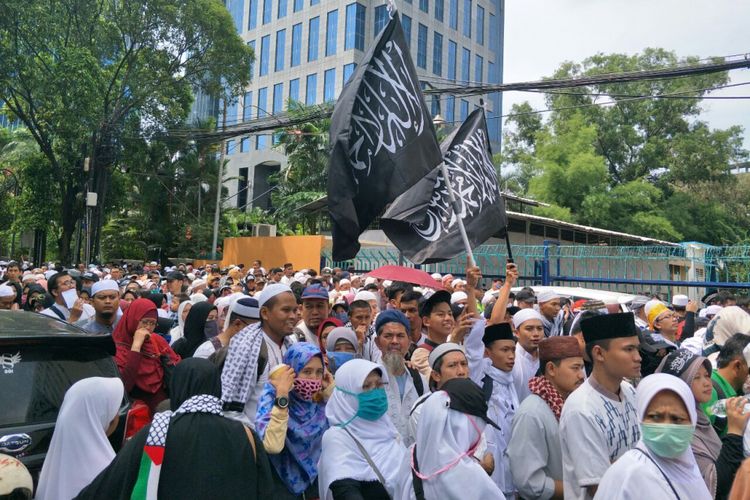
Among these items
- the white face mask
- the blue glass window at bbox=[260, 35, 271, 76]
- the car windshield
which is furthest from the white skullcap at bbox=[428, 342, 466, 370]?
the blue glass window at bbox=[260, 35, 271, 76]

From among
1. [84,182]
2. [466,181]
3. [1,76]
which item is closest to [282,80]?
[84,182]

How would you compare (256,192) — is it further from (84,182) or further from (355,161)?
(355,161)

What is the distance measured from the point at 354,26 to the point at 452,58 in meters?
11.2

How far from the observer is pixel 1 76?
76.9 feet

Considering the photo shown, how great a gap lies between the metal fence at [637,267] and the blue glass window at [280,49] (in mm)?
41043

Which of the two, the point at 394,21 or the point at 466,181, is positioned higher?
the point at 394,21

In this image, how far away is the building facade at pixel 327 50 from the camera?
46.7 m

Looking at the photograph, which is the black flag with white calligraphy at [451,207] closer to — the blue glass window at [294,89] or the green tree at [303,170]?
the green tree at [303,170]

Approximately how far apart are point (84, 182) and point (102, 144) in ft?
9.41

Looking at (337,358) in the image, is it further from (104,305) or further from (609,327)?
(104,305)

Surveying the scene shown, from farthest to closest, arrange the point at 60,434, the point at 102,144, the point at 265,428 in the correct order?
the point at 102,144 → the point at 265,428 → the point at 60,434

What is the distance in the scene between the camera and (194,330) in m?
5.76

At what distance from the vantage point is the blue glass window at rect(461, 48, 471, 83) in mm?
54562

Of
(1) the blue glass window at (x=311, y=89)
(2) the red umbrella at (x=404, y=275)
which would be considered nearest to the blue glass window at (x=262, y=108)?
(1) the blue glass window at (x=311, y=89)
